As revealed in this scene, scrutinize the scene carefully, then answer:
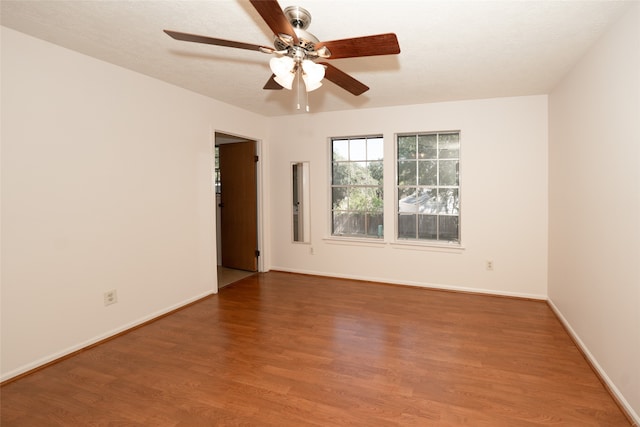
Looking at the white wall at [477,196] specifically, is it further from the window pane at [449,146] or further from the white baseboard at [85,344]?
the white baseboard at [85,344]

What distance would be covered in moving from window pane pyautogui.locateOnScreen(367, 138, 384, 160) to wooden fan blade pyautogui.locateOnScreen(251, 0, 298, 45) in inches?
123

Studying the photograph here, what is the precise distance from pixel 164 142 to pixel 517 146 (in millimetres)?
4050

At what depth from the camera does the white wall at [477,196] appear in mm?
3967

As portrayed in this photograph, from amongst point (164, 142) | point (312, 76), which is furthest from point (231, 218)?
point (312, 76)

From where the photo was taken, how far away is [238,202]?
5.41 metres

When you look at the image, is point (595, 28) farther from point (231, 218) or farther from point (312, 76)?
point (231, 218)

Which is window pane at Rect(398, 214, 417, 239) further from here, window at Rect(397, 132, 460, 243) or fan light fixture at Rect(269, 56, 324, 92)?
fan light fixture at Rect(269, 56, 324, 92)

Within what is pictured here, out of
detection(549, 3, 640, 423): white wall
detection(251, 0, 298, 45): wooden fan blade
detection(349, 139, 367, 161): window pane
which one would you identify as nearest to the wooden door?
detection(349, 139, 367, 161): window pane

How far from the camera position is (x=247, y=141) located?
5.28 metres

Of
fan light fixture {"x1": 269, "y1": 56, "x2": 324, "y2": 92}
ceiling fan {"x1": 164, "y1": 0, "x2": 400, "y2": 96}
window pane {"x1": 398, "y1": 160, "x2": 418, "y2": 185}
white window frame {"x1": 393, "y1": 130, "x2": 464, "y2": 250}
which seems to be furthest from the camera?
window pane {"x1": 398, "y1": 160, "x2": 418, "y2": 185}

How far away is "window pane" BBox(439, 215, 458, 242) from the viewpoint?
443 cm

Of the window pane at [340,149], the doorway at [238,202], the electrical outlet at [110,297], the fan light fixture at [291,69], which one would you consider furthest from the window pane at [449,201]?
the electrical outlet at [110,297]

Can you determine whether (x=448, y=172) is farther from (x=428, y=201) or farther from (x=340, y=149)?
(x=340, y=149)

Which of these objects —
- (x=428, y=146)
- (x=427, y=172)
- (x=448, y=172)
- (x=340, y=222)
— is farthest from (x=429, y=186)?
(x=340, y=222)
